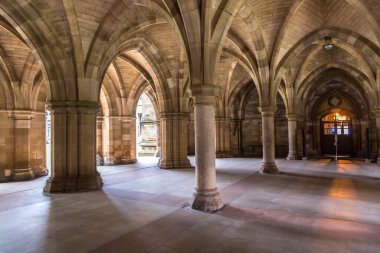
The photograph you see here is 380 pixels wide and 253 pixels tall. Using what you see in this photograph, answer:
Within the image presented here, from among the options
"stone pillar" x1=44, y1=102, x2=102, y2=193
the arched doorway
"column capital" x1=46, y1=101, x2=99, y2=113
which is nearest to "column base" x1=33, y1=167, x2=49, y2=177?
"stone pillar" x1=44, y1=102, x2=102, y2=193

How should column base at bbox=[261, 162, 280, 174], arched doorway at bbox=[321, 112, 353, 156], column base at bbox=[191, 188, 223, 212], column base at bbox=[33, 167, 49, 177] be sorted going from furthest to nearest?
1. arched doorway at bbox=[321, 112, 353, 156]
2. column base at bbox=[33, 167, 49, 177]
3. column base at bbox=[261, 162, 280, 174]
4. column base at bbox=[191, 188, 223, 212]

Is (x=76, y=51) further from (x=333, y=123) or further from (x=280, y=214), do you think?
(x=333, y=123)

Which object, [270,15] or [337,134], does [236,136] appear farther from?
[270,15]

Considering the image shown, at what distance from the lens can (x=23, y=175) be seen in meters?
9.92

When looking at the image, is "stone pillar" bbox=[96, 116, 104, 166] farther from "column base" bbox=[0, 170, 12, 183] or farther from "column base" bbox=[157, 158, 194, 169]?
"column base" bbox=[0, 170, 12, 183]

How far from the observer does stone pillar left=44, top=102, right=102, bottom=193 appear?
7391 millimetres

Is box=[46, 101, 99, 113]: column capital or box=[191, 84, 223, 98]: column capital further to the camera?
box=[46, 101, 99, 113]: column capital

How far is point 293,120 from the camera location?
15188 millimetres

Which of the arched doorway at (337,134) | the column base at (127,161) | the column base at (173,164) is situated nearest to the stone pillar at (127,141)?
the column base at (127,161)

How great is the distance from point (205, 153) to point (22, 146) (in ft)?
26.1

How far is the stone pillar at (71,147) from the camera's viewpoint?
739 centimetres

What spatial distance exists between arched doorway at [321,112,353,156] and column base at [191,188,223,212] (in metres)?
17.0

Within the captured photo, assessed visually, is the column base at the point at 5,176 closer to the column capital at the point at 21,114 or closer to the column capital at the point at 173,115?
the column capital at the point at 21,114

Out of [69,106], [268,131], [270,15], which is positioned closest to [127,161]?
[69,106]
